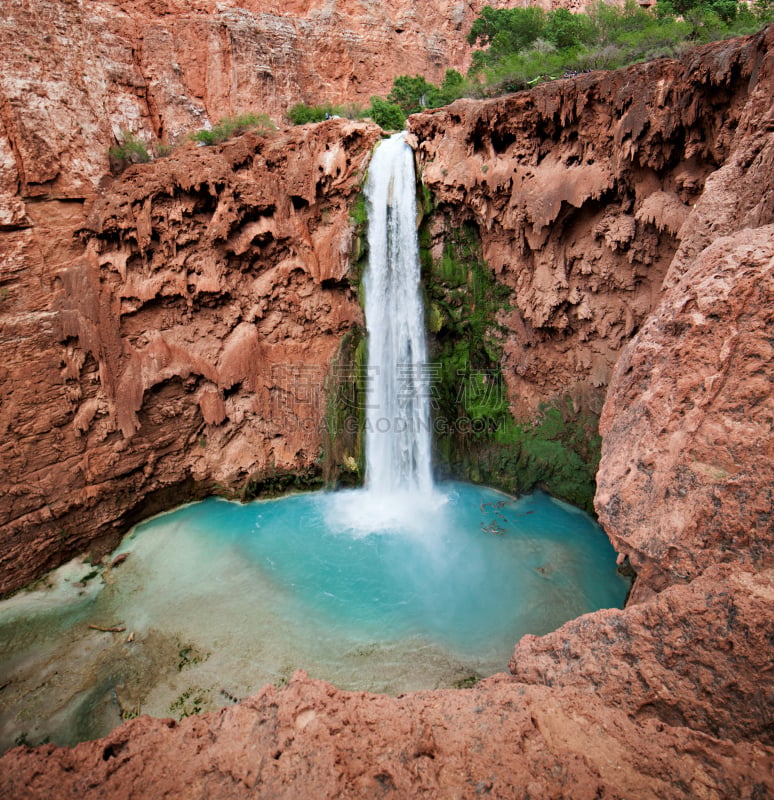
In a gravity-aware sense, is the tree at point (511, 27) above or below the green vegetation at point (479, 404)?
above

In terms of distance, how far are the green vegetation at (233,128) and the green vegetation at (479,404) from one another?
542 centimetres

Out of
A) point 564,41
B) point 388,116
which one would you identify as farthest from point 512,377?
point 564,41

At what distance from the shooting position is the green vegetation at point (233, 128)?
11.7m

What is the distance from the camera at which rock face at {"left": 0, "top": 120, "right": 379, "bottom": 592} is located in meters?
9.14

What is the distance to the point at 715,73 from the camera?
7.00 metres

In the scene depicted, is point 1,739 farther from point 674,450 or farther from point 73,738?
point 674,450

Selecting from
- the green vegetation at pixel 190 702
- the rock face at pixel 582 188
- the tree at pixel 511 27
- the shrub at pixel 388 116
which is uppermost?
the tree at pixel 511 27

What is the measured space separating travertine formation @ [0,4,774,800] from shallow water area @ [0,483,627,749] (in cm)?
186

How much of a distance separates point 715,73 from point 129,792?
10.7 metres

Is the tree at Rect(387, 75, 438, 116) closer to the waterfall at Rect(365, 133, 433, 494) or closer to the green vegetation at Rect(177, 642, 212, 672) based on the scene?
the waterfall at Rect(365, 133, 433, 494)

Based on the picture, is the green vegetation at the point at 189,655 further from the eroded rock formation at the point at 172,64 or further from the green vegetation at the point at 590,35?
the green vegetation at the point at 590,35

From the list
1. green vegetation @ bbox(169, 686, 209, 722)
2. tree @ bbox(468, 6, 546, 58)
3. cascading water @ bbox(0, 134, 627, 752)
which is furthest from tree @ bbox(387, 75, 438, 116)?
green vegetation @ bbox(169, 686, 209, 722)

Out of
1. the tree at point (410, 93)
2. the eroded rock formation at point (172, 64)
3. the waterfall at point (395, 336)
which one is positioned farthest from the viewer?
the tree at point (410, 93)

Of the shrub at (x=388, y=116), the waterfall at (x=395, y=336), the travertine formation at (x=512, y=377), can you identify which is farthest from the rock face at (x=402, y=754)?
the shrub at (x=388, y=116)
